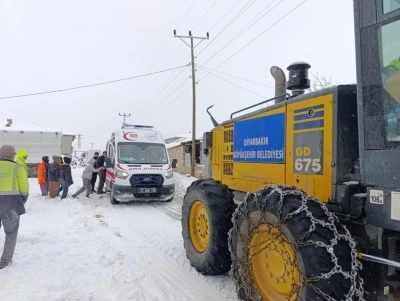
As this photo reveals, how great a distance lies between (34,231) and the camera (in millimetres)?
7320

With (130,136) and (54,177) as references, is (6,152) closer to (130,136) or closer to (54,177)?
(130,136)

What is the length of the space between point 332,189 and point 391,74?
109cm

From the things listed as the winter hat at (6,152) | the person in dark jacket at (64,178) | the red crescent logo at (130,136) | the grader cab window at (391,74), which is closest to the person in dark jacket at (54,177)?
the person in dark jacket at (64,178)

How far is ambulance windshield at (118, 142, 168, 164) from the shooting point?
12.2 meters

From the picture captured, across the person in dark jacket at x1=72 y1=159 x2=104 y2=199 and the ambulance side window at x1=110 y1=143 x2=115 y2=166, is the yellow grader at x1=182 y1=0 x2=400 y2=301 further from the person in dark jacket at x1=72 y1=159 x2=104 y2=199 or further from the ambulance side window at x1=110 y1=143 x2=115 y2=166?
the person in dark jacket at x1=72 y1=159 x2=104 y2=199

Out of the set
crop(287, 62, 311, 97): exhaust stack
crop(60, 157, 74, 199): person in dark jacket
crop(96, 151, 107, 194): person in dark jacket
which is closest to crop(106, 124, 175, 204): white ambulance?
crop(96, 151, 107, 194): person in dark jacket

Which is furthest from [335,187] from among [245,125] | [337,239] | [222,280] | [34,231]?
[34,231]

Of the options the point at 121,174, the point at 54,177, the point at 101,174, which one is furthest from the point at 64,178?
the point at 121,174

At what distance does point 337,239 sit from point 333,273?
24cm

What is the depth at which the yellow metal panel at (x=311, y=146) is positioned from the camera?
10.3 feet

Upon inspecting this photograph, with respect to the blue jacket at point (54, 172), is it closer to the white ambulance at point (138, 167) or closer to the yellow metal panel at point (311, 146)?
the white ambulance at point (138, 167)

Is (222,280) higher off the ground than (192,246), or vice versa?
(192,246)

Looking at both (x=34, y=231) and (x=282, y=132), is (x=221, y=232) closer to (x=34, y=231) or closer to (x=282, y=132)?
(x=282, y=132)

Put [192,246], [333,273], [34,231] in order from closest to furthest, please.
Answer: [333,273]
[192,246]
[34,231]
